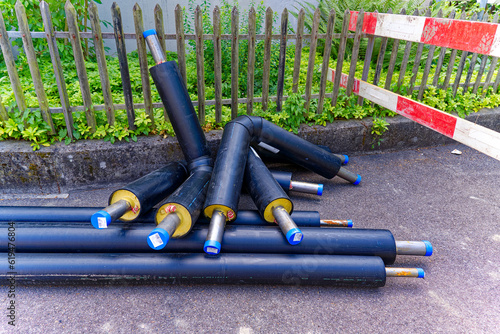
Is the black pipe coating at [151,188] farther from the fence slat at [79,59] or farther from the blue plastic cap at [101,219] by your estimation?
the fence slat at [79,59]

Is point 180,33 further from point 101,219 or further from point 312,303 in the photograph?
point 312,303

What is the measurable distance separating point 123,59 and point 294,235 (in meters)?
2.49

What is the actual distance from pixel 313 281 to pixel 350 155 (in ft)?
7.88

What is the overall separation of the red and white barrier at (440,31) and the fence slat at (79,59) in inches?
124

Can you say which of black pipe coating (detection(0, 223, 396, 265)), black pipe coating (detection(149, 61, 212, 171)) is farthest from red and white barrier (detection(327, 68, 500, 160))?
black pipe coating (detection(149, 61, 212, 171))

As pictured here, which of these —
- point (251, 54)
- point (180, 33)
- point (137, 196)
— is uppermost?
point (180, 33)

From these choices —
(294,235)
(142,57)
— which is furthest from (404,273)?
(142,57)

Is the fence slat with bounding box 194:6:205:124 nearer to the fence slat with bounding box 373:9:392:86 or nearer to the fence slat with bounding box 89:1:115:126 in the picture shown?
the fence slat with bounding box 89:1:115:126

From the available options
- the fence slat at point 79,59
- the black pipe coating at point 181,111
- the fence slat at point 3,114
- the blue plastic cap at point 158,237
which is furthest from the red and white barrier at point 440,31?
the fence slat at point 3,114

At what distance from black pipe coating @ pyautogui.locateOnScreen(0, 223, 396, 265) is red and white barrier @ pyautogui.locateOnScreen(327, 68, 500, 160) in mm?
1077

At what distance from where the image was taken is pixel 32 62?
10.2 ft

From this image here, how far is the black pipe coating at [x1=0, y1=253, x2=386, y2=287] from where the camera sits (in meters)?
2.20

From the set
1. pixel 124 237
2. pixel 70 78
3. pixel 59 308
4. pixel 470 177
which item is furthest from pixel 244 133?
pixel 70 78

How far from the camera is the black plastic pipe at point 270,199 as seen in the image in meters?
2.26
